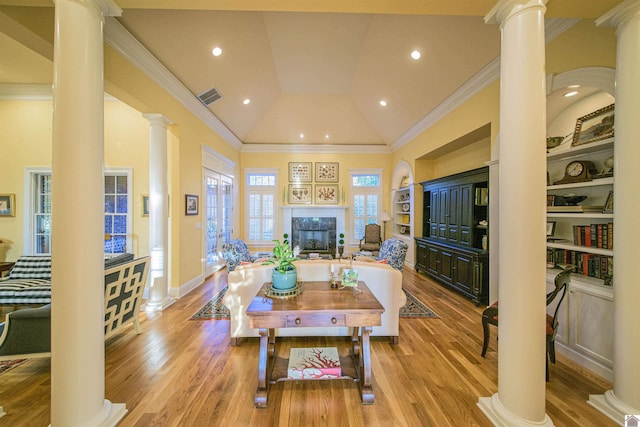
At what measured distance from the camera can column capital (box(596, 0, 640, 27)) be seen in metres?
1.71

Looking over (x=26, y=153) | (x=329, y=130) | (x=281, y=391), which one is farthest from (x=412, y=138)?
(x=26, y=153)

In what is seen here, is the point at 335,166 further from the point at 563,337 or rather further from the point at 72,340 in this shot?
the point at 72,340

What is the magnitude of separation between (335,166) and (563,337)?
650 centimetres

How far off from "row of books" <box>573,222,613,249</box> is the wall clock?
476 millimetres

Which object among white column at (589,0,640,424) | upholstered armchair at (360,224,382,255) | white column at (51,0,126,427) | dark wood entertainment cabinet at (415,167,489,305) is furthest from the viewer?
upholstered armchair at (360,224,382,255)

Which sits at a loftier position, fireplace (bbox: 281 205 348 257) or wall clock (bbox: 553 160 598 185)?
wall clock (bbox: 553 160 598 185)

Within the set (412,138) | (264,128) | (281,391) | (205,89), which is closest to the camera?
(281,391)

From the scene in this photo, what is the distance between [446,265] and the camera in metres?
4.62

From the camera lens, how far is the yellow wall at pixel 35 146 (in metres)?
4.48

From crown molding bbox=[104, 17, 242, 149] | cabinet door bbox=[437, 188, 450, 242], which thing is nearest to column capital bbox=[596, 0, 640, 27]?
cabinet door bbox=[437, 188, 450, 242]

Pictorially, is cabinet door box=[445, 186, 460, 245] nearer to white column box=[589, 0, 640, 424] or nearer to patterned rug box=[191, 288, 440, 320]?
patterned rug box=[191, 288, 440, 320]

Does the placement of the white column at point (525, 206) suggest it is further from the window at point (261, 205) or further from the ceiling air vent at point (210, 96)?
the window at point (261, 205)

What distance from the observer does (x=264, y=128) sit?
7406 mm

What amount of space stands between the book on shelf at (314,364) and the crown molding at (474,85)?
3972mm
